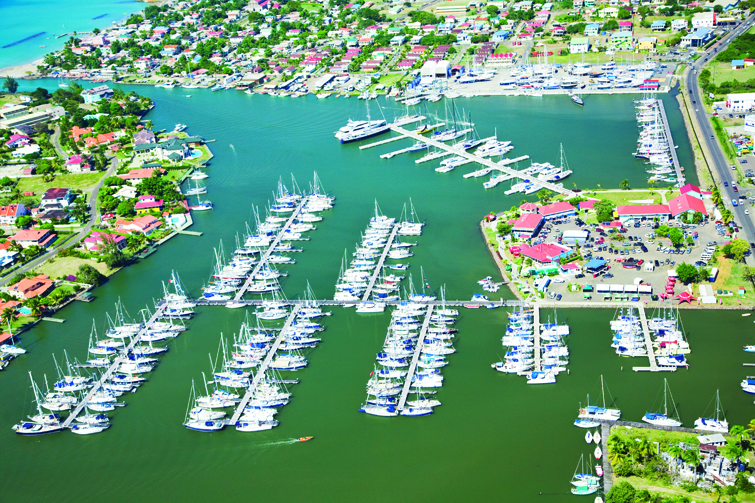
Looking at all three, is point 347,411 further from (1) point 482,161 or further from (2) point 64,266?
(1) point 482,161

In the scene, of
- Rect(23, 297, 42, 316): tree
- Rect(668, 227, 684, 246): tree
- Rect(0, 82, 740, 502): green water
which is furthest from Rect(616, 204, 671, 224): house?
Rect(23, 297, 42, 316): tree

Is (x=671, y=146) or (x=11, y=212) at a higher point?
(x=11, y=212)

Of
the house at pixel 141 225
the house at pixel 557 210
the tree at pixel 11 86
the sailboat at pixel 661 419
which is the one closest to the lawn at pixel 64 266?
the house at pixel 141 225

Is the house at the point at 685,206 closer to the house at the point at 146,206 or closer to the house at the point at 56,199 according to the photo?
the house at the point at 146,206

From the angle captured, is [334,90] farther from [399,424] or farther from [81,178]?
[399,424]

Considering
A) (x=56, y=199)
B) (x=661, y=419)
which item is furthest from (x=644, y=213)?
(x=56, y=199)

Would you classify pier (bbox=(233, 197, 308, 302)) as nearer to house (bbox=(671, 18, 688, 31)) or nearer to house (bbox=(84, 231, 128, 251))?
house (bbox=(84, 231, 128, 251))
